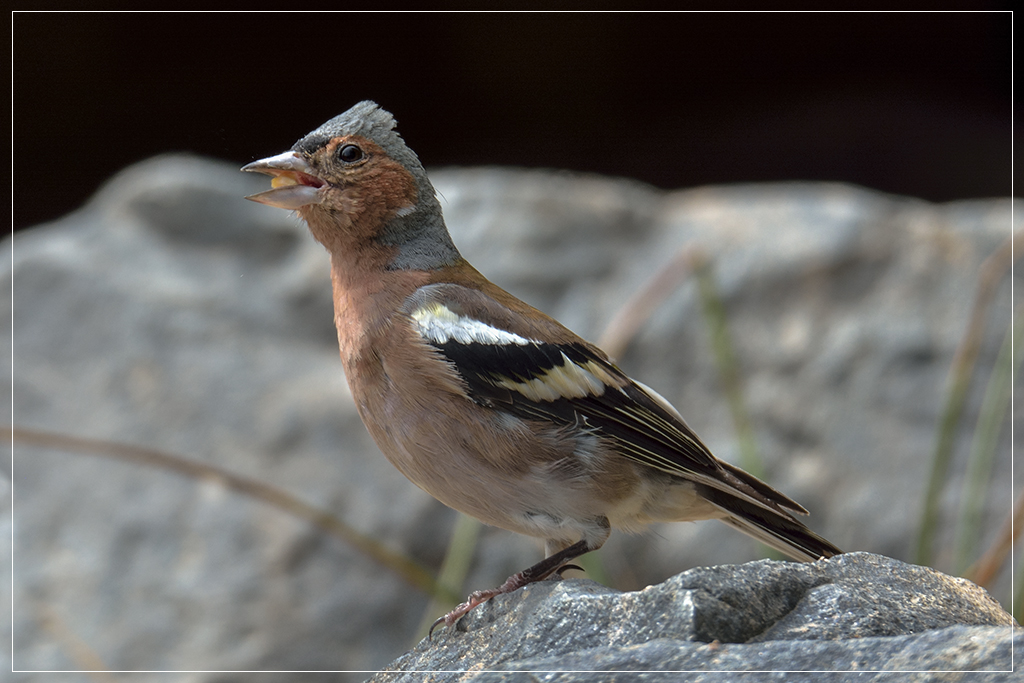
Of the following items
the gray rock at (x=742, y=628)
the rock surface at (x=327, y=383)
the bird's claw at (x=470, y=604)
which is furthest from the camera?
the rock surface at (x=327, y=383)

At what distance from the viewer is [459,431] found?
286 cm

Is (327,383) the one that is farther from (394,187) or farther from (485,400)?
(485,400)

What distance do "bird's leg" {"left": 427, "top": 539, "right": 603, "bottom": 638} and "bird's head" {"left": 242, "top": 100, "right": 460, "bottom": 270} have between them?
1110mm

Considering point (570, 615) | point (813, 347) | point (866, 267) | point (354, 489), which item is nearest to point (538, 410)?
point (570, 615)

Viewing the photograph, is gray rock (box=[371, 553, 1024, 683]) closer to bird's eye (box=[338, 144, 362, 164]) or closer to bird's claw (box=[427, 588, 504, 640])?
bird's claw (box=[427, 588, 504, 640])

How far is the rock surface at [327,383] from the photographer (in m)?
5.33

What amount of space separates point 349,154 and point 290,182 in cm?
23

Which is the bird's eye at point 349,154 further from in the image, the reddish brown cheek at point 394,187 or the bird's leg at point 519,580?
the bird's leg at point 519,580

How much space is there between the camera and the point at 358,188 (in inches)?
127

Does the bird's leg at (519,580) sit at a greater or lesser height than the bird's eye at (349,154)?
lesser

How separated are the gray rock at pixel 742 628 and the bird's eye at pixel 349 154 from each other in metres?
1.61

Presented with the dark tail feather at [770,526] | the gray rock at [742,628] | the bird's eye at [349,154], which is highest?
the bird's eye at [349,154]

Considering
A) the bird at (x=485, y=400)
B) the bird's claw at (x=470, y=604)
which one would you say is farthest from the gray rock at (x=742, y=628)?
the bird at (x=485, y=400)

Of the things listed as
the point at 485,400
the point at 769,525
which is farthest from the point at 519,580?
the point at 769,525
